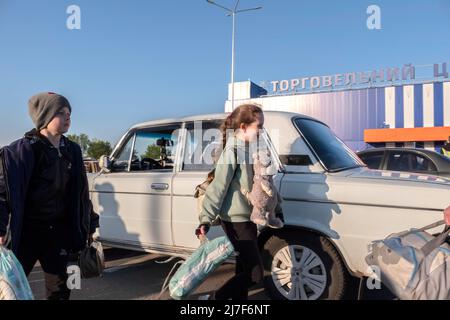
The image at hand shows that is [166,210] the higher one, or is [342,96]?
[342,96]

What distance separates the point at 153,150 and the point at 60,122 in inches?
86.3

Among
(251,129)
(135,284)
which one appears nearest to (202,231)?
(251,129)

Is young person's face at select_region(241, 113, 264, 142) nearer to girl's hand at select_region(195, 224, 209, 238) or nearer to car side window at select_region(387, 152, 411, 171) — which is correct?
girl's hand at select_region(195, 224, 209, 238)

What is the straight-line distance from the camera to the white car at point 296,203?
288cm

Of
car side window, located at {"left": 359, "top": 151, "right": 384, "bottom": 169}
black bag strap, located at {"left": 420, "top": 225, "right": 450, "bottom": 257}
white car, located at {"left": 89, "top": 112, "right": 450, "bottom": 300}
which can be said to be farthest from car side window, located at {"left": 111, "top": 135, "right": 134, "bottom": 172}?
car side window, located at {"left": 359, "top": 151, "right": 384, "bottom": 169}

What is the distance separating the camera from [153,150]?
15.5 ft

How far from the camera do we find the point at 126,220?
4.29 m

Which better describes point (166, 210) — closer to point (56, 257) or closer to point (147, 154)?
point (147, 154)

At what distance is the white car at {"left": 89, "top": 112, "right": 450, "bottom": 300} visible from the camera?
2.88 metres

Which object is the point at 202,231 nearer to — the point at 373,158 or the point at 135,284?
the point at 135,284

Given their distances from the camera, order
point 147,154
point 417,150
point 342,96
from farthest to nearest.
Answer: point 342,96 → point 417,150 → point 147,154

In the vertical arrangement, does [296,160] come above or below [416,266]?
above
